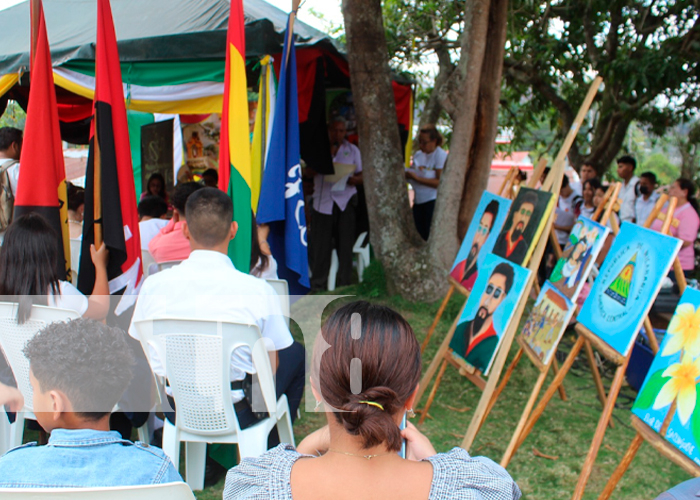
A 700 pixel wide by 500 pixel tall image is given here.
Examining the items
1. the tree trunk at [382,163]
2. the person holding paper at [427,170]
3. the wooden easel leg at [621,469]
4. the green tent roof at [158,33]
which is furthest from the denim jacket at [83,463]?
the person holding paper at [427,170]

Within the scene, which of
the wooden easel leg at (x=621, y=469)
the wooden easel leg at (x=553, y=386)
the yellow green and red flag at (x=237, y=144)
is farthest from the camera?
the yellow green and red flag at (x=237, y=144)

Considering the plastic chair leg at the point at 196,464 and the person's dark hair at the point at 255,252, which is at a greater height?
the person's dark hair at the point at 255,252

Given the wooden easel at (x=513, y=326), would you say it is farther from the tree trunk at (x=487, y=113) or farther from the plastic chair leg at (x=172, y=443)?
the tree trunk at (x=487, y=113)

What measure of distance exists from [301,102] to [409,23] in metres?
3.32

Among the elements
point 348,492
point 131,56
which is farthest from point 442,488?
point 131,56

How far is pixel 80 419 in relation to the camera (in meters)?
1.38

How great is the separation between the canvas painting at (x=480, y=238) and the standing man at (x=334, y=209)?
2418 mm

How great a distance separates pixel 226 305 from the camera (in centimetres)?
216

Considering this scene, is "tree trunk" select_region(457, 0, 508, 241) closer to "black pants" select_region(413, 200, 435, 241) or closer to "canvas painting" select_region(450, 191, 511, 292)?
"black pants" select_region(413, 200, 435, 241)

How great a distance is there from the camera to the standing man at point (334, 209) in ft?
19.3

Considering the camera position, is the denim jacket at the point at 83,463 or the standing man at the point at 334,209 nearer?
the denim jacket at the point at 83,463

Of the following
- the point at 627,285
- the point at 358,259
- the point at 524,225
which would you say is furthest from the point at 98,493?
the point at 358,259

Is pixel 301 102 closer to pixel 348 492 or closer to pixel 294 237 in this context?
pixel 294 237

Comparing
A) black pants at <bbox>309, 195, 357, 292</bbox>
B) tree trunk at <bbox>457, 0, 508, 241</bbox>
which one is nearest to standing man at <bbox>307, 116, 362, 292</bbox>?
black pants at <bbox>309, 195, 357, 292</bbox>
